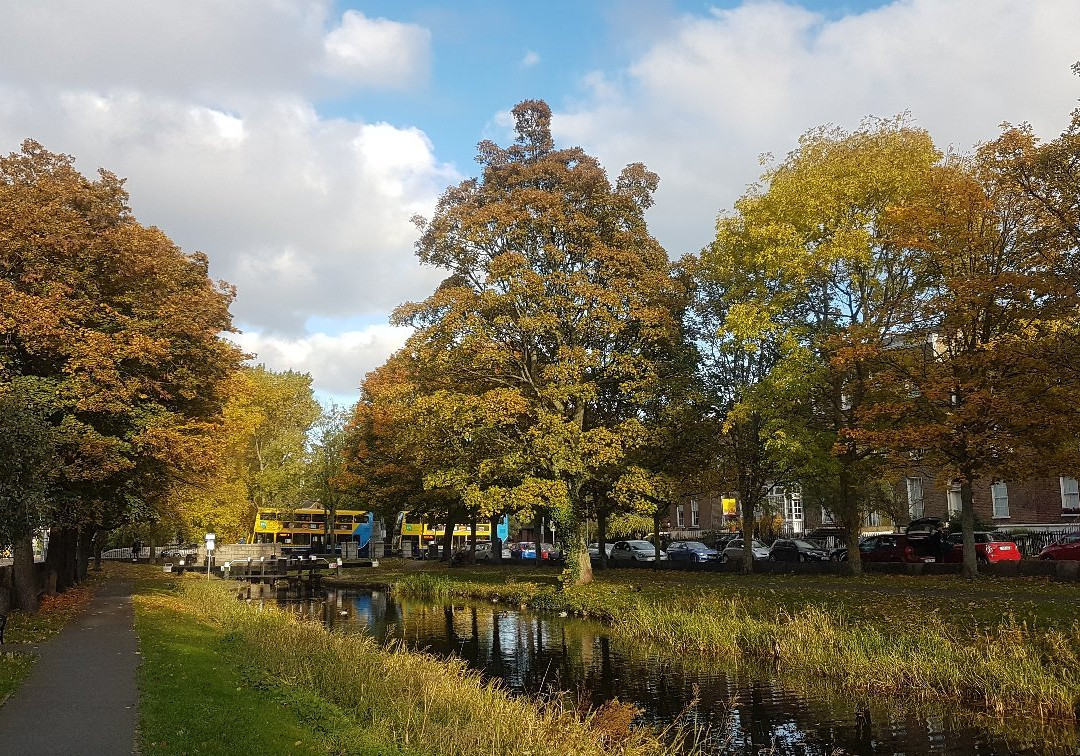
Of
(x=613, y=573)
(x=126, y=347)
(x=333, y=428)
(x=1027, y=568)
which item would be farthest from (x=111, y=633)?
(x=333, y=428)

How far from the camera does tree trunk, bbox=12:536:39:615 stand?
24.8 m

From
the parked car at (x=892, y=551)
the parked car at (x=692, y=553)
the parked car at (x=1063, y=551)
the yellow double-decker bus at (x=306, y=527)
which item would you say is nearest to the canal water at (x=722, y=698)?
the parked car at (x=892, y=551)

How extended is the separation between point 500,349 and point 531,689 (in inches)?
644

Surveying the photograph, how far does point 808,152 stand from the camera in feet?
114

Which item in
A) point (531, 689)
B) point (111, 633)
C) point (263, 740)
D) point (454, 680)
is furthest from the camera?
point (111, 633)

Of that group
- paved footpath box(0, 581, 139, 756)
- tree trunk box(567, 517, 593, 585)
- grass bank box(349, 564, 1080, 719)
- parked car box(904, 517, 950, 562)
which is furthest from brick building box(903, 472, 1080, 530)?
paved footpath box(0, 581, 139, 756)

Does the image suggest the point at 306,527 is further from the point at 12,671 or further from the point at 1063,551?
the point at 12,671

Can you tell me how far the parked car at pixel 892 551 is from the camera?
3641 centimetres

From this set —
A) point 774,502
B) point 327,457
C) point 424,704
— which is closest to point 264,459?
point 327,457

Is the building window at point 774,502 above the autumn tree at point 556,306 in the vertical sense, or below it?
below

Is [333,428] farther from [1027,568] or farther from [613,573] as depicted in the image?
[1027,568]

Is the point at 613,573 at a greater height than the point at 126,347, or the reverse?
the point at 126,347

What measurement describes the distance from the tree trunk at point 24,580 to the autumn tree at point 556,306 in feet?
48.2

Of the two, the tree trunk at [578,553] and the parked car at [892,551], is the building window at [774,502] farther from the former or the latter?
the tree trunk at [578,553]
